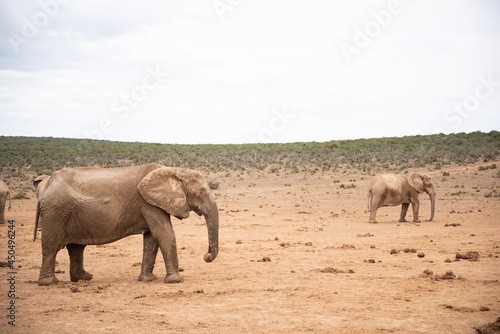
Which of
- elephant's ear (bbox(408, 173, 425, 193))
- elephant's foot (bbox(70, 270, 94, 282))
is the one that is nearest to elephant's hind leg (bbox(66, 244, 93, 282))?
elephant's foot (bbox(70, 270, 94, 282))

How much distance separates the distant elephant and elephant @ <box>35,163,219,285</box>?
12262mm

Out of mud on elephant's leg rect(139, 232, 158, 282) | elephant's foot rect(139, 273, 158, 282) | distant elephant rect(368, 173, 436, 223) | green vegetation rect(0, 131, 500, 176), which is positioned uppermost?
green vegetation rect(0, 131, 500, 176)

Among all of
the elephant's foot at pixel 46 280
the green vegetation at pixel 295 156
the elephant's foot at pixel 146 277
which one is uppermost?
the green vegetation at pixel 295 156

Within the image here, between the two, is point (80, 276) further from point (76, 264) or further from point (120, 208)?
point (120, 208)

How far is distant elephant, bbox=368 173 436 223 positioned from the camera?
2108cm

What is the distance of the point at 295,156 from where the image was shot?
187 feet

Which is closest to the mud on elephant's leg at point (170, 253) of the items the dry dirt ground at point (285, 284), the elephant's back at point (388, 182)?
the dry dirt ground at point (285, 284)

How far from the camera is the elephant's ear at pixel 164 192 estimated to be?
1001 cm

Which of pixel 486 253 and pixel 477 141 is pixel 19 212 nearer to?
pixel 486 253

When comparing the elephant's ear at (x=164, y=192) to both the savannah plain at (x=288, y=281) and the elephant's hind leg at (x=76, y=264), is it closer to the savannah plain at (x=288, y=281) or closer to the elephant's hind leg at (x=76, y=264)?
the savannah plain at (x=288, y=281)

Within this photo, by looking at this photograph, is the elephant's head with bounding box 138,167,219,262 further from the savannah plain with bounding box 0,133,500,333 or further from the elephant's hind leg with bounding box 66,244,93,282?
the elephant's hind leg with bounding box 66,244,93,282

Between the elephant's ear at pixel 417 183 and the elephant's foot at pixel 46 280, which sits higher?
the elephant's ear at pixel 417 183

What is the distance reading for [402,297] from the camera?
888 cm

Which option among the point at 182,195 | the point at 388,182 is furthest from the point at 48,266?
the point at 388,182
